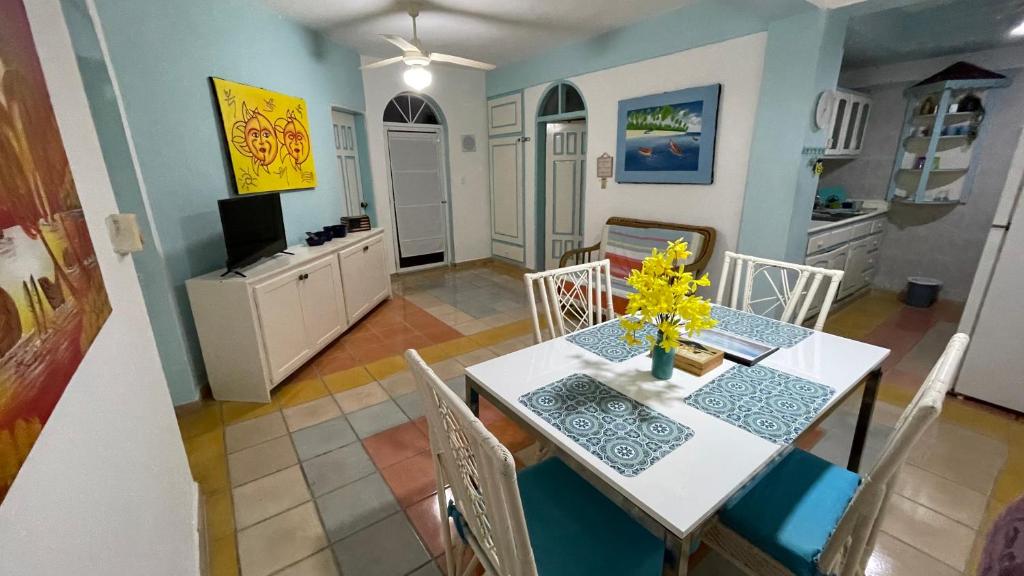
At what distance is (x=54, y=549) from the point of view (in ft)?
1.94

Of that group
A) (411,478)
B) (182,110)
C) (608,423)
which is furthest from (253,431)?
(608,423)

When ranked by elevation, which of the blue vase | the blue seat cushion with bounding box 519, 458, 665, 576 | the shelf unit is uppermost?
the shelf unit

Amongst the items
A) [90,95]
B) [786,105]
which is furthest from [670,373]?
[90,95]

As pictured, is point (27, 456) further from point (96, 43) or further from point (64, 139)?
point (96, 43)

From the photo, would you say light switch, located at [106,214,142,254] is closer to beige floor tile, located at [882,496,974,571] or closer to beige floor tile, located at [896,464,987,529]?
beige floor tile, located at [882,496,974,571]

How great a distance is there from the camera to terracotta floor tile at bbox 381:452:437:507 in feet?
6.07

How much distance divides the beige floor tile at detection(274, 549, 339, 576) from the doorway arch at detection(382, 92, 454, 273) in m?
4.09

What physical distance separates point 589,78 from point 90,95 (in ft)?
12.0

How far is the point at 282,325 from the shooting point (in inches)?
106

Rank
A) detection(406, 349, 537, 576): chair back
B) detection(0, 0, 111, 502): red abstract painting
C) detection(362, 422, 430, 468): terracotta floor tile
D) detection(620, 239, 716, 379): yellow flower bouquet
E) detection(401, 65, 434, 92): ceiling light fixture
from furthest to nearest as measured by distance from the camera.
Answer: detection(401, 65, 434, 92): ceiling light fixture → detection(362, 422, 430, 468): terracotta floor tile → detection(620, 239, 716, 379): yellow flower bouquet → detection(406, 349, 537, 576): chair back → detection(0, 0, 111, 502): red abstract painting

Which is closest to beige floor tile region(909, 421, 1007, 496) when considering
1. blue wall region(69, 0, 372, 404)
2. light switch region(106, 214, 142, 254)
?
light switch region(106, 214, 142, 254)

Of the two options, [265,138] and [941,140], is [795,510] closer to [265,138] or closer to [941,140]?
[265,138]

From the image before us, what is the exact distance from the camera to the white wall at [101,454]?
1.91ft

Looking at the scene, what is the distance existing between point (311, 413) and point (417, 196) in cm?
344
